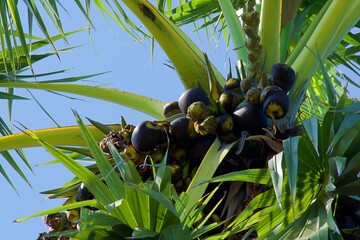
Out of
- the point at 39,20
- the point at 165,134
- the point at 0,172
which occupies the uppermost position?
the point at 39,20

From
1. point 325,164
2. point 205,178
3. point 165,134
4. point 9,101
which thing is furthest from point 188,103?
point 9,101

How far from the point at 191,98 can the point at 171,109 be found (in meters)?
0.18

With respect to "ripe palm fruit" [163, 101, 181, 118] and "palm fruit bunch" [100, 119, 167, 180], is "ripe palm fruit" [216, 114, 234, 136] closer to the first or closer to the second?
"palm fruit bunch" [100, 119, 167, 180]

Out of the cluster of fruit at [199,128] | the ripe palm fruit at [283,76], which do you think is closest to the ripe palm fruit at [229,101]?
the cluster of fruit at [199,128]

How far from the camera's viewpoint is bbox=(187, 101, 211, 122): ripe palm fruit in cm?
265

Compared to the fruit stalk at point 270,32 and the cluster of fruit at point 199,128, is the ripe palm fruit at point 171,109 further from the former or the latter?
the fruit stalk at point 270,32

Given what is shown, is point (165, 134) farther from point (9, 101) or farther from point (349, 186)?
point (9, 101)

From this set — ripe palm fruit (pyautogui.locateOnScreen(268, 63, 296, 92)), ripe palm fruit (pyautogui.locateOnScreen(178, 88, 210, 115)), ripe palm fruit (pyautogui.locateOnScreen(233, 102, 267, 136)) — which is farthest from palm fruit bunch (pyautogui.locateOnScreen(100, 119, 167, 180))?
ripe palm fruit (pyautogui.locateOnScreen(268, 63, 296, 92))

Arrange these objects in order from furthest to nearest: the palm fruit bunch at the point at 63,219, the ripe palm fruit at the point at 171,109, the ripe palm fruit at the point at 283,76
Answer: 1. the ripe palm fruit at the point at 171,109
2. the ripe palm fruit at the point at 283,76
3. the palm fruit bunch at the point at 63,219

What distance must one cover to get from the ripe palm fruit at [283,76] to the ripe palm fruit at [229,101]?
0.12 metres

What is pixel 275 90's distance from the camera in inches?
104

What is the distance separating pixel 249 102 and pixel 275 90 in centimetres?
9

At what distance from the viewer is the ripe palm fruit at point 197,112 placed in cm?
265

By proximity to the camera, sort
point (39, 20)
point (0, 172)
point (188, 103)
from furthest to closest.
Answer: point (0, 172), point (39, 20), point (188, 103)
